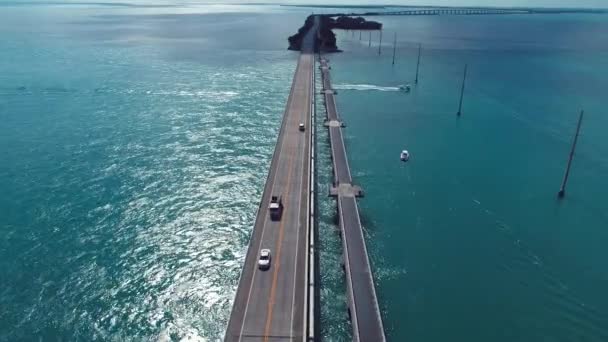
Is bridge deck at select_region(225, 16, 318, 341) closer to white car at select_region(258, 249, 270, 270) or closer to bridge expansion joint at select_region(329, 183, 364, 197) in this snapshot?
white car at select_region(258, 249, 270, 270)

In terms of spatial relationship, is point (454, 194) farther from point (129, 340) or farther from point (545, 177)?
point (129, 340)

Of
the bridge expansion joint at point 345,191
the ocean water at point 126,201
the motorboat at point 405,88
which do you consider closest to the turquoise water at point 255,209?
the ocean water at point 126,201

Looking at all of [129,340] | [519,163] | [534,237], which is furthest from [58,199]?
[519,163]

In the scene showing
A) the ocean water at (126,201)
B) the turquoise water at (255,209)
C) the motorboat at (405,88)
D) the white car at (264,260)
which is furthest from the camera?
the motorboat at (405,88)

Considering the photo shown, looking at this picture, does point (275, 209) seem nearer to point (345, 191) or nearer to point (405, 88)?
point (345, 191)

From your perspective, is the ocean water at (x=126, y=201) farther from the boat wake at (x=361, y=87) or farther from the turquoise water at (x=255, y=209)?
the boat wake at (x=361, y=87)

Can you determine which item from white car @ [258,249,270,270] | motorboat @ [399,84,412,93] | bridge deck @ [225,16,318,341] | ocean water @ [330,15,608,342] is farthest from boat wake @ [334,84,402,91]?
white car @ [258,249,270,270]
